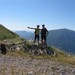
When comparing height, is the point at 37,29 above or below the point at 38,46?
above

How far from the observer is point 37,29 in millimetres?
29516

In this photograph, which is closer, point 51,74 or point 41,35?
point 51,74

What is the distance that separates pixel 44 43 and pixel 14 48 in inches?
142

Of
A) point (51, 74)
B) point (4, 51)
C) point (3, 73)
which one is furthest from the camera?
point (4, 51)

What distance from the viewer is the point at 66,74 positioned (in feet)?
48.3

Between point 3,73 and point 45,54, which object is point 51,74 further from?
point 45,54

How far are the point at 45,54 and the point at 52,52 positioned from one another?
2511 mm

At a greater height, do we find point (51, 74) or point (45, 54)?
point (51, 74)

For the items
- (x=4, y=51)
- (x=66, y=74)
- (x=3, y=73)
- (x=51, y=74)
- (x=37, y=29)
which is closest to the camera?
(x=3, y=73)

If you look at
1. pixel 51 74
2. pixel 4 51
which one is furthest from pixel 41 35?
pixel 51 74

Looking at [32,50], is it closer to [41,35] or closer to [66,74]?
[41,35]

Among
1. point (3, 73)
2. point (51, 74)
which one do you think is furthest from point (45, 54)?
point (3, 73)

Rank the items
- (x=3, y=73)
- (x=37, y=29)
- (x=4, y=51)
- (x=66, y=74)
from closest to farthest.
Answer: (x=3, y=73)
(x=66, y=74)
(x=4, y=51)
(x=37, y=29)

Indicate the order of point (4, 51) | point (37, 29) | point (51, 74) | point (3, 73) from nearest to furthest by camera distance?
point (3, 73) → point (51, 74) → point (4, 51) → point (37, 29)
